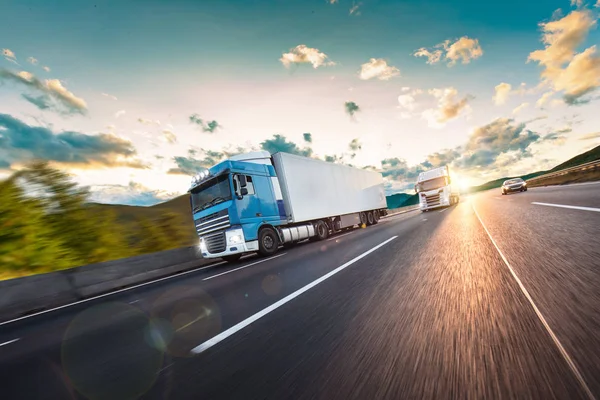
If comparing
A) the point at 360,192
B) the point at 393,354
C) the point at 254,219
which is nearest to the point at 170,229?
the point at 254,219

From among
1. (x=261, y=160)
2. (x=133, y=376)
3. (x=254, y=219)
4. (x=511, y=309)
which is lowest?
(x=511, y=309)

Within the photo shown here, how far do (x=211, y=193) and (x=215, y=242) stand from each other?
1.94m

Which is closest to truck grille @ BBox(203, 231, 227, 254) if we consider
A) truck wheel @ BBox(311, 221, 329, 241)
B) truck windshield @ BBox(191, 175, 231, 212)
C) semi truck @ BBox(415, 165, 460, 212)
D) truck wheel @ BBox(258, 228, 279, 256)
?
truck windshield @ BBox(191, 175, 231, 212)

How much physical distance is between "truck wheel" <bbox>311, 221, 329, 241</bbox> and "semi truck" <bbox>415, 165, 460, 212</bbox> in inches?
497

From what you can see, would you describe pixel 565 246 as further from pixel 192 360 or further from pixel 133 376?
pixel 133 376

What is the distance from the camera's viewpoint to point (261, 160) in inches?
476

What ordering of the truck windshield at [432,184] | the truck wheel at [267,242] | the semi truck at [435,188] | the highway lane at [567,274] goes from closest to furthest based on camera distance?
the highway lane at [567,274] < the truck wheel at [267,242] < the semi truck at [435,188] < the truck windshield at [432,184]

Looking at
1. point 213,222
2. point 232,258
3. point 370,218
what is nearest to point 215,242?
point 213,222

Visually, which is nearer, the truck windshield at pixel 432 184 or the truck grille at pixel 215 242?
the truck grille at pixel 215 242

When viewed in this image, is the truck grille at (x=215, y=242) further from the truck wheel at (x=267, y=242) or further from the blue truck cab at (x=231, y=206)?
the truck wheel at (x=267, y=242)

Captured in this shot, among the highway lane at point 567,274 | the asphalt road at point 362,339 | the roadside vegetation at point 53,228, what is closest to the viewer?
the asphalt road at point 362,339

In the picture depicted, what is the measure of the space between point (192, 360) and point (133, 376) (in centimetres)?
52

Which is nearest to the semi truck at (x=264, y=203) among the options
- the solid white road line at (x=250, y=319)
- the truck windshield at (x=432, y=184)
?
the solid white road line at (x=250, y=319)

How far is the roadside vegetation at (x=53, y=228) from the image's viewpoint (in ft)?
28.7
